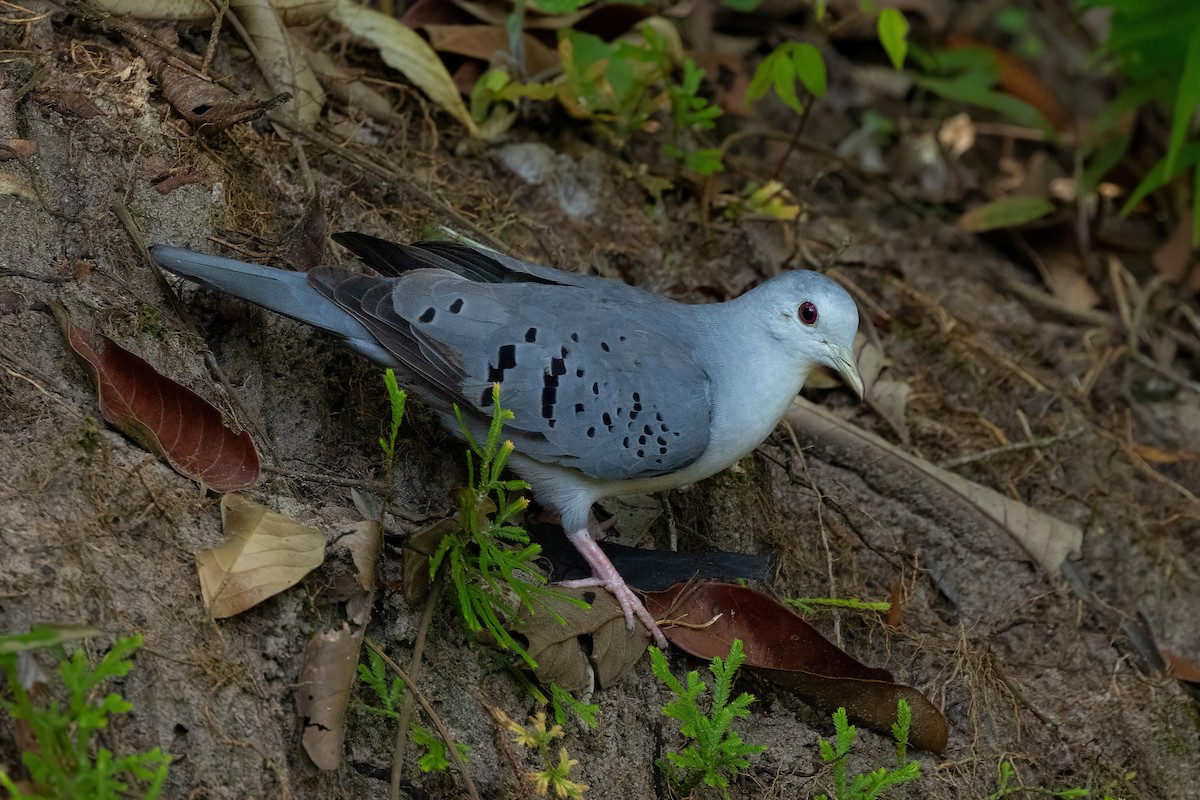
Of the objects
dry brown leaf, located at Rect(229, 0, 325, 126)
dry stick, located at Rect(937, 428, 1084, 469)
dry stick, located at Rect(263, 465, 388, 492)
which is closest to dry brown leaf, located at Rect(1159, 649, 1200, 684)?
dry stick, located at Rect(937, 428, 1084, 469)

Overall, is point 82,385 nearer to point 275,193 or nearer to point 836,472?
point 275,193

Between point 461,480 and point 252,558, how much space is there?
1069 mm

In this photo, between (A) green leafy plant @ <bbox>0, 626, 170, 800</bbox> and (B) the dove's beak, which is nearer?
(A) green leafy plant @ <bbox>0, 626, 170, 800</bbox>

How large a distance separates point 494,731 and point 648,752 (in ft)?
1.60

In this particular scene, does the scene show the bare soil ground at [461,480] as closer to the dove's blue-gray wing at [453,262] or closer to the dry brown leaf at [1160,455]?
the dry brown leaf at [1160,455]

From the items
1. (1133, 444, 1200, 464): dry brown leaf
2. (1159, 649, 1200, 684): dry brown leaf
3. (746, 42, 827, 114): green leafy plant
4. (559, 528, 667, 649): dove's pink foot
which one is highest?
(746, 42, 827, 114): green leafy plant

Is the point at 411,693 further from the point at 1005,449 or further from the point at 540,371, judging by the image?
the point at 1005,449

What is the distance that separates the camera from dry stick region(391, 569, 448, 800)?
2814 mm

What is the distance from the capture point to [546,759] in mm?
2967

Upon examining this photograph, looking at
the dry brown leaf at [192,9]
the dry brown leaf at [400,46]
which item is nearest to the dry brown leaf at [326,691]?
the dry brown leaf at [192,9]

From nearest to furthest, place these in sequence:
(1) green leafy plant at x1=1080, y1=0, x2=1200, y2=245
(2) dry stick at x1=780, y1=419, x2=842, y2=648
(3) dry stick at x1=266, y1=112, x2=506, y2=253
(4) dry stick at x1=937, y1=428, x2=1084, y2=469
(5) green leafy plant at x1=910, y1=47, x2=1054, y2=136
Result: (2) dry stick at x1=780, y1=419, x2=842, y2=648, (3) dry stick at x1=266, y1=112, x2=506, y2=253, (4) dry stick at x1=937, y1=428, x2=1084, y2=469, (1) green leafy plant at x1=1080, y1=0, x2=1200, y2=245, (5) green leafy plant at x1=910, y1=47, x2=1054, y2=136

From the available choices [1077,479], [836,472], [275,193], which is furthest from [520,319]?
[1077,479]

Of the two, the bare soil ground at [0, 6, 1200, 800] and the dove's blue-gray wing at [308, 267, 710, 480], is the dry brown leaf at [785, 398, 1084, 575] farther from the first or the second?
the dove's blue-gray wing at [308, 267, 710, 480]

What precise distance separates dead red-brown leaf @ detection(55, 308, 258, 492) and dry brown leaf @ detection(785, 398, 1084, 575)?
2151 millimetres
